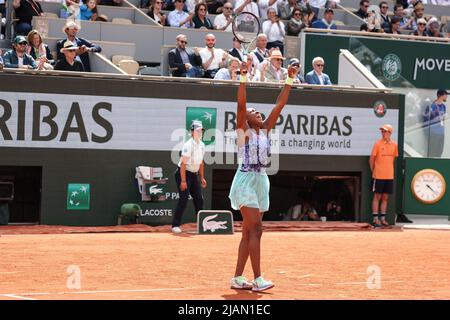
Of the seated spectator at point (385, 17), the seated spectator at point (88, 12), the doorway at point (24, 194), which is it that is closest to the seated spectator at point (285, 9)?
the seated spectator at point (385, 17)

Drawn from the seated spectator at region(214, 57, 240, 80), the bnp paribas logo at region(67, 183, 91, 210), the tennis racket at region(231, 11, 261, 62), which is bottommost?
the bnp paribas logo at region(67, 183, 91, 210)

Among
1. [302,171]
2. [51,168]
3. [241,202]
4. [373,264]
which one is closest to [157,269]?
[241,202]

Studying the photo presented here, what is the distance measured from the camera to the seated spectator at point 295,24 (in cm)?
2520

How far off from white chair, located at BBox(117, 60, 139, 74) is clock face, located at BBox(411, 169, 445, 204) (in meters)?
6.91

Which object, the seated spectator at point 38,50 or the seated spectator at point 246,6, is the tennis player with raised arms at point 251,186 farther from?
the seated spectator at point 246,6

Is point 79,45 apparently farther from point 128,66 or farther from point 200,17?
point 200,17

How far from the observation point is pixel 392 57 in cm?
2498

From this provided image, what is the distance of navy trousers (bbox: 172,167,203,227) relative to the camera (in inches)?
735

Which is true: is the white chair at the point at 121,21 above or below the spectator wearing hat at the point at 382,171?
above

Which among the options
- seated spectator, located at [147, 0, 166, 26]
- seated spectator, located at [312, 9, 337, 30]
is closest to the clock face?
seated spectator, located at [312, 9, 337, 30]

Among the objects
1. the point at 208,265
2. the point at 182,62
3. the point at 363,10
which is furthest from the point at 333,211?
the point at 208,265

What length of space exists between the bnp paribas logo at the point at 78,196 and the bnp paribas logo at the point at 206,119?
249 centimetres

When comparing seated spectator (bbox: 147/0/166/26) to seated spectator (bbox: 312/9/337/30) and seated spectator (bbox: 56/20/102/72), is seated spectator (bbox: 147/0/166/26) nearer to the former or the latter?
seated spectator (bbox: 56/20/102/72)

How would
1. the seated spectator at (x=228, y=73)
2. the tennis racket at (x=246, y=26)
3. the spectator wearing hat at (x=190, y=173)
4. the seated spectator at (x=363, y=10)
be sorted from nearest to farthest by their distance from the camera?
the spectator wearing hat at (x=190, y=173), the tennis racket at (x=246, y=26), the seated spectator at (x=228, y=73), the seated spectator at (x=363, y=10)
